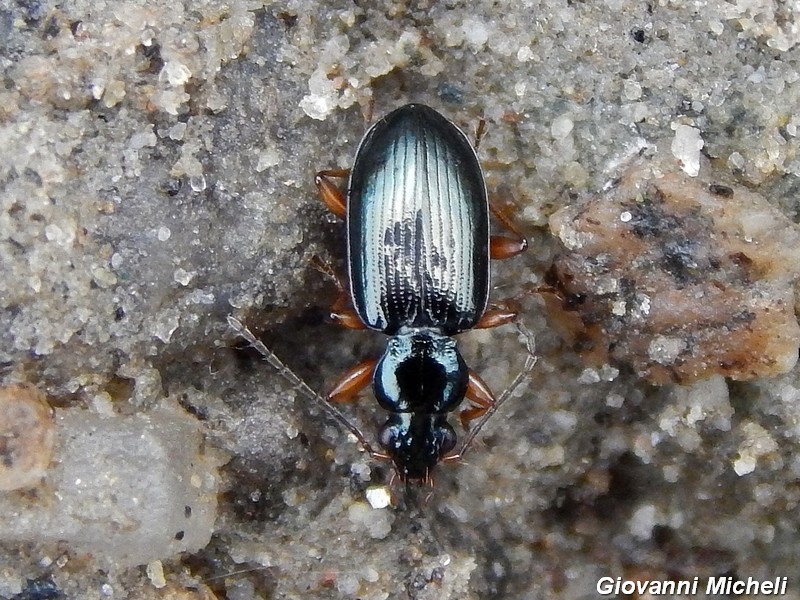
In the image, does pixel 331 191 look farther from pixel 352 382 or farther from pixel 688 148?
pixel 688 148

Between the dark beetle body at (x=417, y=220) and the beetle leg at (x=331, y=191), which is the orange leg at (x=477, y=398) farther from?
the beetle leg at (x=331, y=191)

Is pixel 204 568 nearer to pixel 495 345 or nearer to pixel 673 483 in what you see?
pixel 495 345

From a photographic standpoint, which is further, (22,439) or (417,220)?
(417,220)

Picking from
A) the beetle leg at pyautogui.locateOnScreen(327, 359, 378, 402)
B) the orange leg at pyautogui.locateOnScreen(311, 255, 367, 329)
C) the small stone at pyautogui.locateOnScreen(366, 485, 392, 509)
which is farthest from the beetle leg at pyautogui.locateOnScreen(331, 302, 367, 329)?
the small stone at pyautogui.locateOnScreen(366, 485, 392, 509)

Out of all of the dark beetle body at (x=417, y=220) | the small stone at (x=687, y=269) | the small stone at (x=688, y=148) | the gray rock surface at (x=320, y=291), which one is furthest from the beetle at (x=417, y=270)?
the small stone at (x=688, y=148)

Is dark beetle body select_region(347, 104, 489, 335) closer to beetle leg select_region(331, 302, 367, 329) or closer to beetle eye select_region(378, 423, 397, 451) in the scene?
beetle leg select_region(331, 302, 367, 329)

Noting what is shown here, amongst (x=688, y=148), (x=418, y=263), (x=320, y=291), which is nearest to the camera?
(x=688, y=148)

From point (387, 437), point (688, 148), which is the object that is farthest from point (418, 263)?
point (688, 148)
